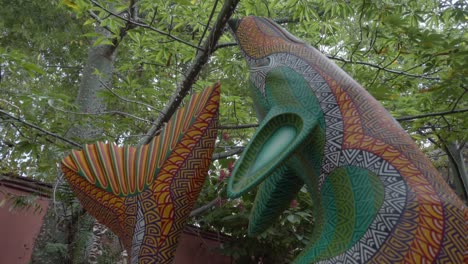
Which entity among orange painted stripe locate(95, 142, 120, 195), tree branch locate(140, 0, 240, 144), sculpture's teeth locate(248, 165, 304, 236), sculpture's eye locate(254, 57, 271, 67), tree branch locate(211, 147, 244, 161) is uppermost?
tree branch locate(140, 0, 240, 144)

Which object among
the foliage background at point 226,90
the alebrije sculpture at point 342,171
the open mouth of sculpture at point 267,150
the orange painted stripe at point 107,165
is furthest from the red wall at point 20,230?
the open mouth of sculpture at point 267,150

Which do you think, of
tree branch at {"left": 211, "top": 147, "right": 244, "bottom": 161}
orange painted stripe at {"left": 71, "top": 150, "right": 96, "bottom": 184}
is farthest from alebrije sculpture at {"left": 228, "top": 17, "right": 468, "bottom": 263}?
tree branch at {"left": 211, "top": 147, "right": 244, "bottom": 161}

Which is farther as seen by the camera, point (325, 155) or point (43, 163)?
point (43, 163)

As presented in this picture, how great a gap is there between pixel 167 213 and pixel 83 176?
0.47m

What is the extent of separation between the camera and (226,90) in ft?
13.2

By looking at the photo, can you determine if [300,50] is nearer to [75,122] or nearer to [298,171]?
[298,171]

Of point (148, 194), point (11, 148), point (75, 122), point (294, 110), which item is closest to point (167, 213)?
point (148, 194)

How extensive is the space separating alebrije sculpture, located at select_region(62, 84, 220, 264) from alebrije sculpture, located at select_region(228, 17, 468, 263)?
0.28m

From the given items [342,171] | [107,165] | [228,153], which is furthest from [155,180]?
[228,153]

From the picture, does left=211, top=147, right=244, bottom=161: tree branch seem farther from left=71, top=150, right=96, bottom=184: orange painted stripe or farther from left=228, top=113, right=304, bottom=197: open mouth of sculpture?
left=228, top=113, right=304, bottom=197: open mouth of sculpture

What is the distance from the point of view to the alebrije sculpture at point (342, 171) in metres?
1.31

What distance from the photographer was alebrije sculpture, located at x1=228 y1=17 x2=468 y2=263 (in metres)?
1.31

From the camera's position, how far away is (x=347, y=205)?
1.43 m

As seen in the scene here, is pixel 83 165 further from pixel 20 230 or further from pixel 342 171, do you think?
pixel 20 230
